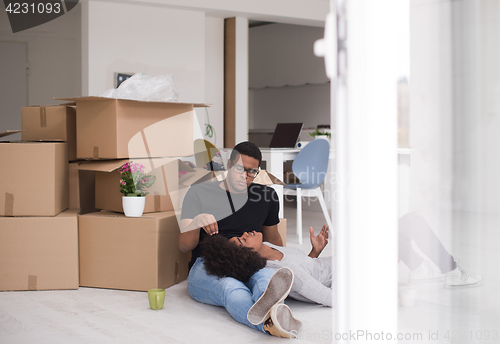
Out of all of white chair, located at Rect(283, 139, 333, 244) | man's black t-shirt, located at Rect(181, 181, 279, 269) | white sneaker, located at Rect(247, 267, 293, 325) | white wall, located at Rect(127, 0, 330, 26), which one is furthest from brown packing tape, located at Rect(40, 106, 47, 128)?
white wall, located at Rect(127, 0, 330, 26)

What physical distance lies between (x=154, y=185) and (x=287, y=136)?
1899 millimetres

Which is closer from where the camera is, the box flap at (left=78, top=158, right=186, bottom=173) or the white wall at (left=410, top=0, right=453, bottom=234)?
the white wall at (left=410, top=0, right=453, bottom=234)

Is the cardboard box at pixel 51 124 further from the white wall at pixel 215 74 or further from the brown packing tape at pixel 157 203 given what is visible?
the white wall at pixel 215 74

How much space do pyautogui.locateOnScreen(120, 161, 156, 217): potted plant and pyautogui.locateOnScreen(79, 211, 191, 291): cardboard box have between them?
5 centimetres

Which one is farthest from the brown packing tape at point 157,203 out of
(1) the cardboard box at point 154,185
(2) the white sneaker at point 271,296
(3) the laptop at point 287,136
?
(3) the laptop at point 287,136

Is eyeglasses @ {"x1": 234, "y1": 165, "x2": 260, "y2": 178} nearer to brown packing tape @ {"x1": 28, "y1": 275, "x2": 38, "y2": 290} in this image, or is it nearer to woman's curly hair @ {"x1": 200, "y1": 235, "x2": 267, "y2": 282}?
woman's curly hair @ {"x1": 200, "y1": 235, "x2": 267, "y2": 282}

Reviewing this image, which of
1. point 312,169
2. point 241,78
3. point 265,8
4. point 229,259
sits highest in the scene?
point 265,8

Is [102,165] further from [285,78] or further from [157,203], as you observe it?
[285,78]

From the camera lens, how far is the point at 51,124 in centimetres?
251

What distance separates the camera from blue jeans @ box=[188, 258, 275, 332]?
1.75 meters

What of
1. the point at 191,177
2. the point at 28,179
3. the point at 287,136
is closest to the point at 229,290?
the point at 191,177

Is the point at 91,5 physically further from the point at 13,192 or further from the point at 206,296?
the point at 206,296

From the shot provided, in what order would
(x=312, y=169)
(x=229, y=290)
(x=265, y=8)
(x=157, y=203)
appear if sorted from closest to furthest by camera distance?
(x=229, y=290)
(x=157, y=203)
(x=312, y=169)
(x=265, y=8)

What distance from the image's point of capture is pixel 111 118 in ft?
7.48
